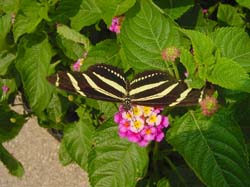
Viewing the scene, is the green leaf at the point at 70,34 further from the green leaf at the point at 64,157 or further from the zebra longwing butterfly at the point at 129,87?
the green leaf at the point at 64,157

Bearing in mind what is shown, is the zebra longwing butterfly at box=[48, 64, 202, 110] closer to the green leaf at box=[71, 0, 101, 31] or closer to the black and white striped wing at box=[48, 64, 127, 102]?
the black and white striped wing at box=[48, 64, 127, 102]

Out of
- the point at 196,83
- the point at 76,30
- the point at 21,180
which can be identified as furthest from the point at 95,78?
the point at 21,180

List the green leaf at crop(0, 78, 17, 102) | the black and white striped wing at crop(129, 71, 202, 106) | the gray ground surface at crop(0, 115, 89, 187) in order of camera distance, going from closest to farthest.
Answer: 1. the black and white striped wing at crop(129, 71, 202, 106)
2. the green leaf at crop(0, 78, 17, 102)
3. the gray ground surface at crop(0, 115, 89, 187)

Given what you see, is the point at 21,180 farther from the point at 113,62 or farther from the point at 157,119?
the point at 157,119

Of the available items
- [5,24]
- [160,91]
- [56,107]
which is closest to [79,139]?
[56,107]

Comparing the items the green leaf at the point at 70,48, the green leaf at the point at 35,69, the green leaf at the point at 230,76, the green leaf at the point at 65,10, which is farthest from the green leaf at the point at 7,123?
the green leaf at the point at 230,76

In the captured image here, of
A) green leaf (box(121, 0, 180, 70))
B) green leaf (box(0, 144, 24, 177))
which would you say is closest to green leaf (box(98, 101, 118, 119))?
green leaf (box(121, 0, 180, 70))
